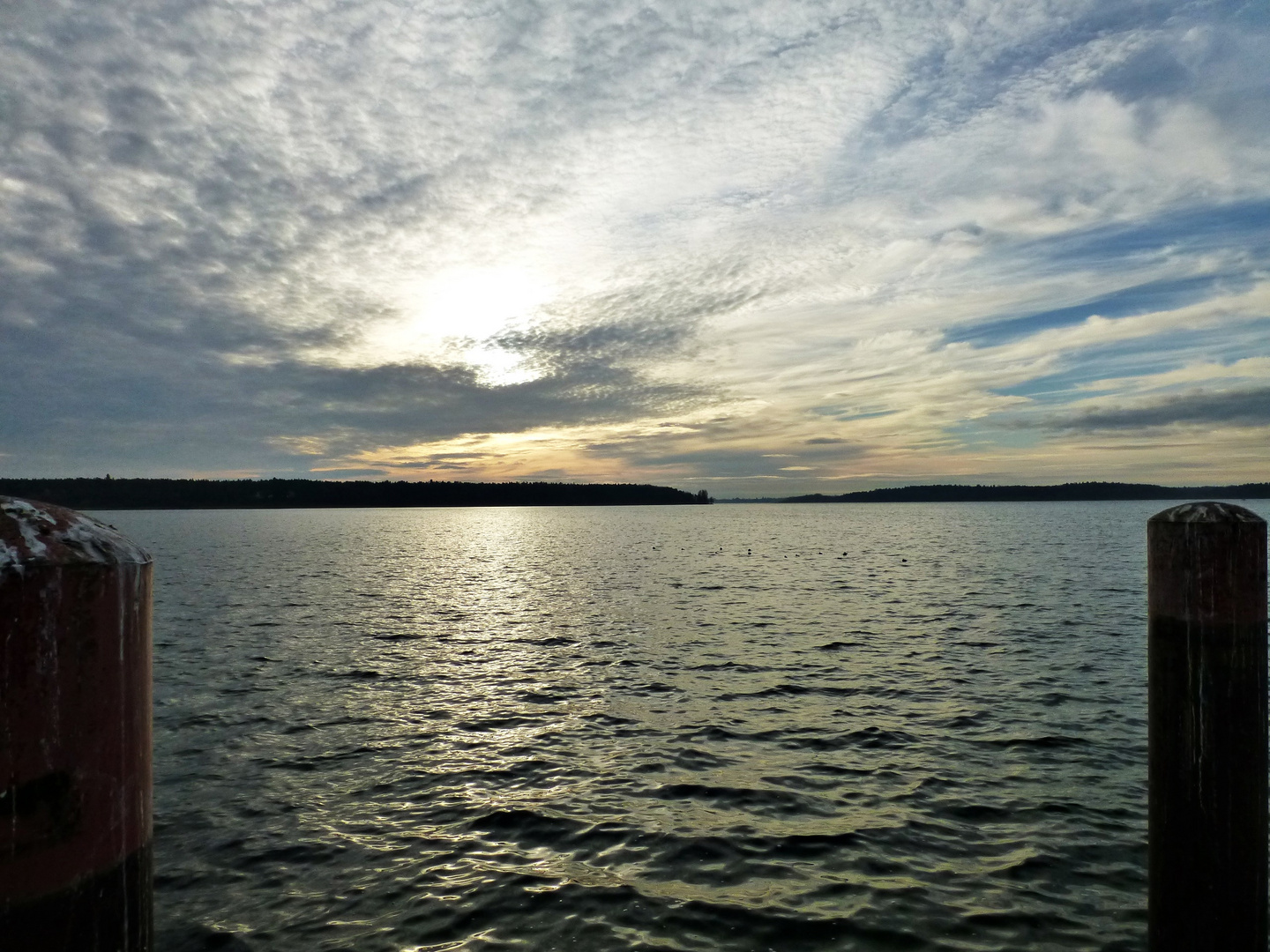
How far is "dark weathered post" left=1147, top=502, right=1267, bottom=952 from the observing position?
15.6 feet

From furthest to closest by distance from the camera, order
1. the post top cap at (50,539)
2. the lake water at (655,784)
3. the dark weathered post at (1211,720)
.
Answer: the lake water at (655,784)
the dark weathered post at (1211,720)
the post top cap at (50,539)

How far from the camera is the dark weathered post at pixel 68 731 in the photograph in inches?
99.2

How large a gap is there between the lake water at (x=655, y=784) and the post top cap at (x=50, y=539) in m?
6.48

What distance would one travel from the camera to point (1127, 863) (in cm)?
905

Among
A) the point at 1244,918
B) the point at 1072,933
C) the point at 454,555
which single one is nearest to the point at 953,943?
the point at 1072,933

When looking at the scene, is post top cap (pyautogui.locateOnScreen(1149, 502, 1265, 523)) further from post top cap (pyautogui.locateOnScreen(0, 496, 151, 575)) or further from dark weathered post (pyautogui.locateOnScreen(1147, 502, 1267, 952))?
post top cap (pyautogui.locateOnScreen(0, 496, 151, 575))

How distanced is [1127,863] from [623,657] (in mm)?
15136

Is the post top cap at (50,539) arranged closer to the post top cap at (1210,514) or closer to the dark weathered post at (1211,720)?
the post top cap at (1210,514)

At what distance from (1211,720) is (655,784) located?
8.79 meters

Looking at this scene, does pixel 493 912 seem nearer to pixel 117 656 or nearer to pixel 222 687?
pixel 117 656

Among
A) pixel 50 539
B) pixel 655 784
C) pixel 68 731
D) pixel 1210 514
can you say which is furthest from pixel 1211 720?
pixel 655 784

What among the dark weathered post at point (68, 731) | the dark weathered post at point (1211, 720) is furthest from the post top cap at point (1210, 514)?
the dark weathered post at point (68, 731)

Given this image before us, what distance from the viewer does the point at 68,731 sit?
8.66ft

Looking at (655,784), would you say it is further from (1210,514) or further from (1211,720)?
(1210,514)
